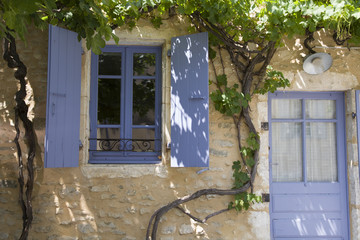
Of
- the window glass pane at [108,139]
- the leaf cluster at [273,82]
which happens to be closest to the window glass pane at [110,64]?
the window glass pane at [108,139]

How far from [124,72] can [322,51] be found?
7.37 feet

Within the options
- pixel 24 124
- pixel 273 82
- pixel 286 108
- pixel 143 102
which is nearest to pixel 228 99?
pixel 273 82

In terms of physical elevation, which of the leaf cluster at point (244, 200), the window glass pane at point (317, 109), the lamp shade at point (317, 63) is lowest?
the leaf cluster at point (244, 200)

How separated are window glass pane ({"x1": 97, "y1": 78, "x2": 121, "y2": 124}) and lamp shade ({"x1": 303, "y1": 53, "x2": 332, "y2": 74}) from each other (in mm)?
2106

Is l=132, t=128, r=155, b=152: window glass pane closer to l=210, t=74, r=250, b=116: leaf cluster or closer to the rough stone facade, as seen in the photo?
the rough stone facade

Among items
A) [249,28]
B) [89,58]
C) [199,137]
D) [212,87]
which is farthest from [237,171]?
[89,58]

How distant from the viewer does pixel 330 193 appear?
13.8 ft

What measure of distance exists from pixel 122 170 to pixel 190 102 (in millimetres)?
1016

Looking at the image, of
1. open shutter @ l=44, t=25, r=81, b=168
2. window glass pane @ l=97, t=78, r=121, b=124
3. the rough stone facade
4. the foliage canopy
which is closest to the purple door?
the rough stone facade

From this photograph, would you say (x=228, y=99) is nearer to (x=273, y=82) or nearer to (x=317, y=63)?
(x=273, y=82)

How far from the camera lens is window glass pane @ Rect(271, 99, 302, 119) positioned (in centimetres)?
430

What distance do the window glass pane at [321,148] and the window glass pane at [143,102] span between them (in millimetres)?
1818

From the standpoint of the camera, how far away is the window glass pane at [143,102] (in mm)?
4195

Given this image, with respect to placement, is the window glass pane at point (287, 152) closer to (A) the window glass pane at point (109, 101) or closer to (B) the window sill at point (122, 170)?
(B) the window sill at point (122, 170)
